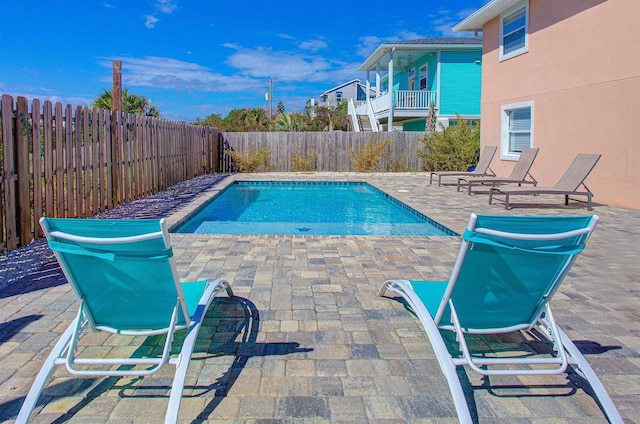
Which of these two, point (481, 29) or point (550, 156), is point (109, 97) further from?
point (550, 156)

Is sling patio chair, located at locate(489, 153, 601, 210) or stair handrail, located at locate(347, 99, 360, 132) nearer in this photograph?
sling patio chair, located at locate(489, 153, 601, 210)

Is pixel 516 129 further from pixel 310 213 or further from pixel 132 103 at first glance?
pixel 132 103

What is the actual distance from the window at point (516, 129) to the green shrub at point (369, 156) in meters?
6.15

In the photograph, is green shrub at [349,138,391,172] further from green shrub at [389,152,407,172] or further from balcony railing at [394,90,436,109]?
balcony railing at [394,90,436,109]

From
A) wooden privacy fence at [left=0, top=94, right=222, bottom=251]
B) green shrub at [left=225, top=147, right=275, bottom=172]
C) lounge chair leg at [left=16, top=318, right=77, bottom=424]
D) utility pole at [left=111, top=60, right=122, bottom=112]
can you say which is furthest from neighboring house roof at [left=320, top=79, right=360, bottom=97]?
lounge chair leg at [left=16, top=318, right=77, bottom=424]

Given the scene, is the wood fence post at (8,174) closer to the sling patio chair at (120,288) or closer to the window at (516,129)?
the sling patio chair at (120,288)

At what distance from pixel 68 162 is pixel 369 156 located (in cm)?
1328

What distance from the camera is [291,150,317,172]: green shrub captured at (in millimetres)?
19531

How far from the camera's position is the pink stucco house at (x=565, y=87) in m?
9.01

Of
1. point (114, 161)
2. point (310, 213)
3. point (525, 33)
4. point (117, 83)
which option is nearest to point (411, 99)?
point (525, 33)

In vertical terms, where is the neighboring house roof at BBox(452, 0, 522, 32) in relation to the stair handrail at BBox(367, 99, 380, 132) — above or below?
above

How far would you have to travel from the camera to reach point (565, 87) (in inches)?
422

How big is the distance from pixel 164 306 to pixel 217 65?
121 ft

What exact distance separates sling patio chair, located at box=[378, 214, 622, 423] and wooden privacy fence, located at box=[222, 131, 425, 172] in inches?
665
